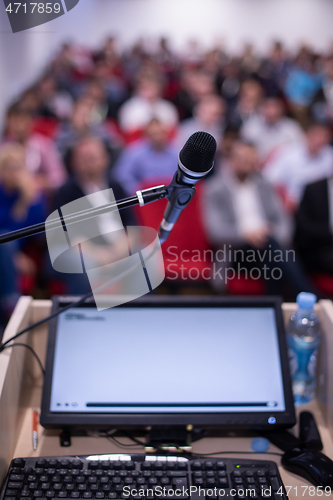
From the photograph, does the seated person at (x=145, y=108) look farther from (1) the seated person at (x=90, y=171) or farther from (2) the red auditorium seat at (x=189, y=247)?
(2) the red auditorium seat at (x=189, y=247)

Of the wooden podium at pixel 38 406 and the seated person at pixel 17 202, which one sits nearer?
the wooden podium at pixel 38 406

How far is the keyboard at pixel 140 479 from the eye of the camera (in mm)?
701

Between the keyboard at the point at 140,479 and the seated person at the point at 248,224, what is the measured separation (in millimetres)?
1362

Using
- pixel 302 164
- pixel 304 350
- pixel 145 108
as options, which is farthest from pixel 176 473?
pixel 145 108

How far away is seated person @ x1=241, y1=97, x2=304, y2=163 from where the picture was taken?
12.4ft

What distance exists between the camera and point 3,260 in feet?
6.18

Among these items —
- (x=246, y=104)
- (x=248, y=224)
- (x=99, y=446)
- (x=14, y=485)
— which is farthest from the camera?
(x=246, y=104)

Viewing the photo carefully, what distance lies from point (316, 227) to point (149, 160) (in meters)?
1.28

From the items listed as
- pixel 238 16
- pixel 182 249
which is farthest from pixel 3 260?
pixel 238 16

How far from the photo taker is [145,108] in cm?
383

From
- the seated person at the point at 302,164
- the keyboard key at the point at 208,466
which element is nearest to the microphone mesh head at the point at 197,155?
the keyboard key at the point at 208,466

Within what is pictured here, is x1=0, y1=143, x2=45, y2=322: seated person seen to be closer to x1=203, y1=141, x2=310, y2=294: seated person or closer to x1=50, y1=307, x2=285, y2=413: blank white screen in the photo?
x1=203, y1=141, x2=310, y2=294: seated person

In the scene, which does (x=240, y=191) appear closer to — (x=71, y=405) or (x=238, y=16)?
(x=71, y=405)

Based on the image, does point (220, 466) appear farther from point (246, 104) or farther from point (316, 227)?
point (246, 104)
